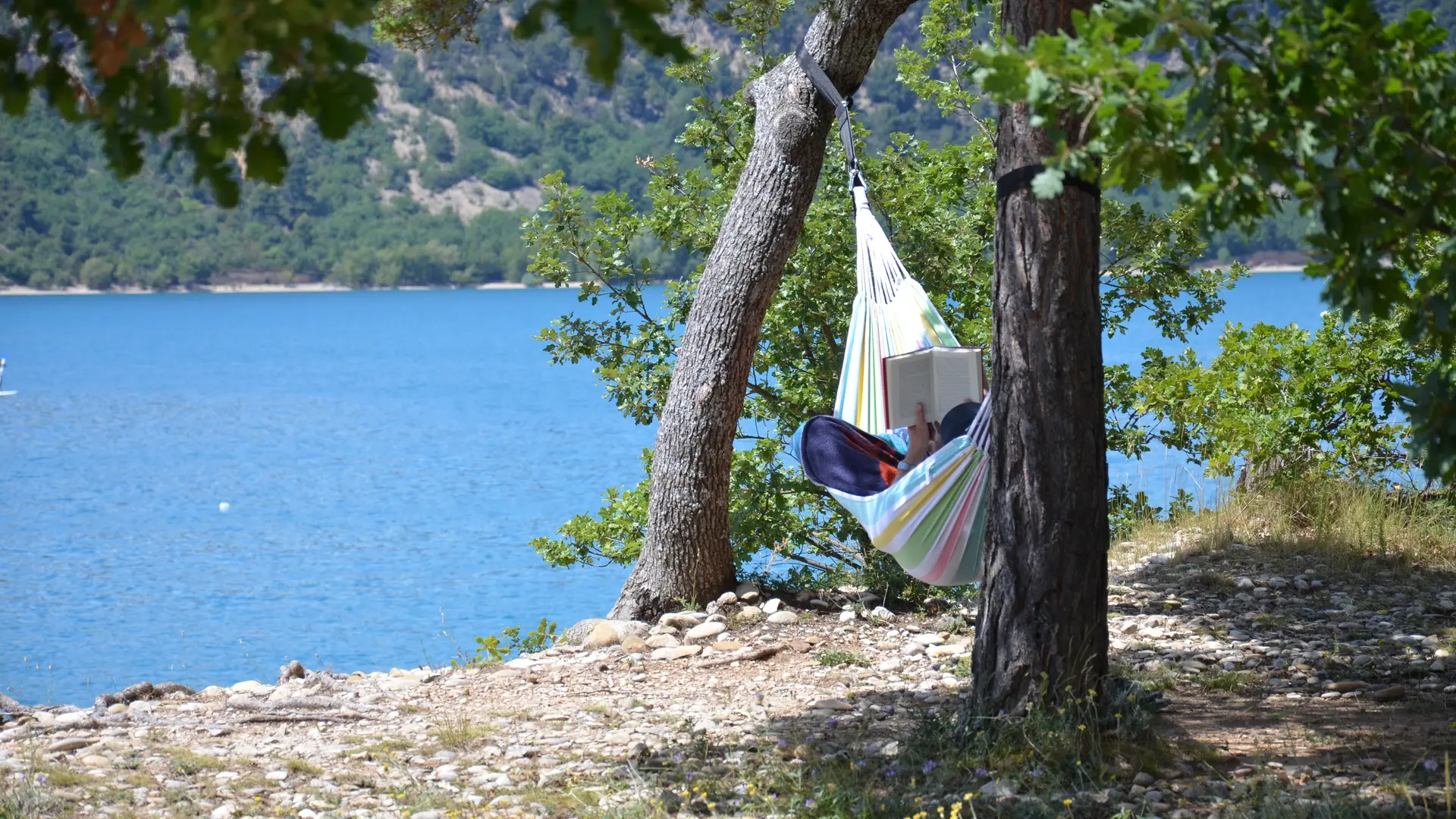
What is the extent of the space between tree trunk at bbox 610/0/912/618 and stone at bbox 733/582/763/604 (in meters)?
0.07

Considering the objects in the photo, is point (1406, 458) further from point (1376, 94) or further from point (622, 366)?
point (1376, 94)

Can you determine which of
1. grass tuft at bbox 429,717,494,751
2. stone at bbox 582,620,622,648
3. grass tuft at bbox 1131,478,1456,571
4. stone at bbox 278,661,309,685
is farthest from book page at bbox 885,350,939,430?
stone at bbox 278,661,309,685

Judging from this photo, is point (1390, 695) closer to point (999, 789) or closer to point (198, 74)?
point (999, 789)

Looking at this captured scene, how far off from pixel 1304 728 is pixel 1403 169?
1445 mm

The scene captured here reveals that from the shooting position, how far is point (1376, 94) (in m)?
1.79

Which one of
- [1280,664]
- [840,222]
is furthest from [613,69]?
[840,222]

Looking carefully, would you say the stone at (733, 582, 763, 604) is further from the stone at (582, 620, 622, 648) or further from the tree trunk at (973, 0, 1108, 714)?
the tree trunk at (973, 0, 1108, 714)

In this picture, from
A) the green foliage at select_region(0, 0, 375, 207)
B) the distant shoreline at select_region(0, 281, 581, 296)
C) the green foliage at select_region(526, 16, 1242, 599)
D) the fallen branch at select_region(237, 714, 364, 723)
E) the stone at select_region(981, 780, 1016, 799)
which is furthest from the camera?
the distant shoreline at select_region(0, 281, 581, 296)

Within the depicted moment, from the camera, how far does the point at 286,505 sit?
694 inches

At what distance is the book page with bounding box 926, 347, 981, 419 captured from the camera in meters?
3.65

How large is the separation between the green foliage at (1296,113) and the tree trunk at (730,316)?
8.07 feet

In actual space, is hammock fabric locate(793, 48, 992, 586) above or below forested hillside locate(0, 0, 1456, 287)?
below

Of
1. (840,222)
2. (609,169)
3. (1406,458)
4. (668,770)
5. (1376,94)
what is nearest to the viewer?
(1376,94)

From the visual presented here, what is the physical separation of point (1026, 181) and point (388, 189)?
65647 millimetres
